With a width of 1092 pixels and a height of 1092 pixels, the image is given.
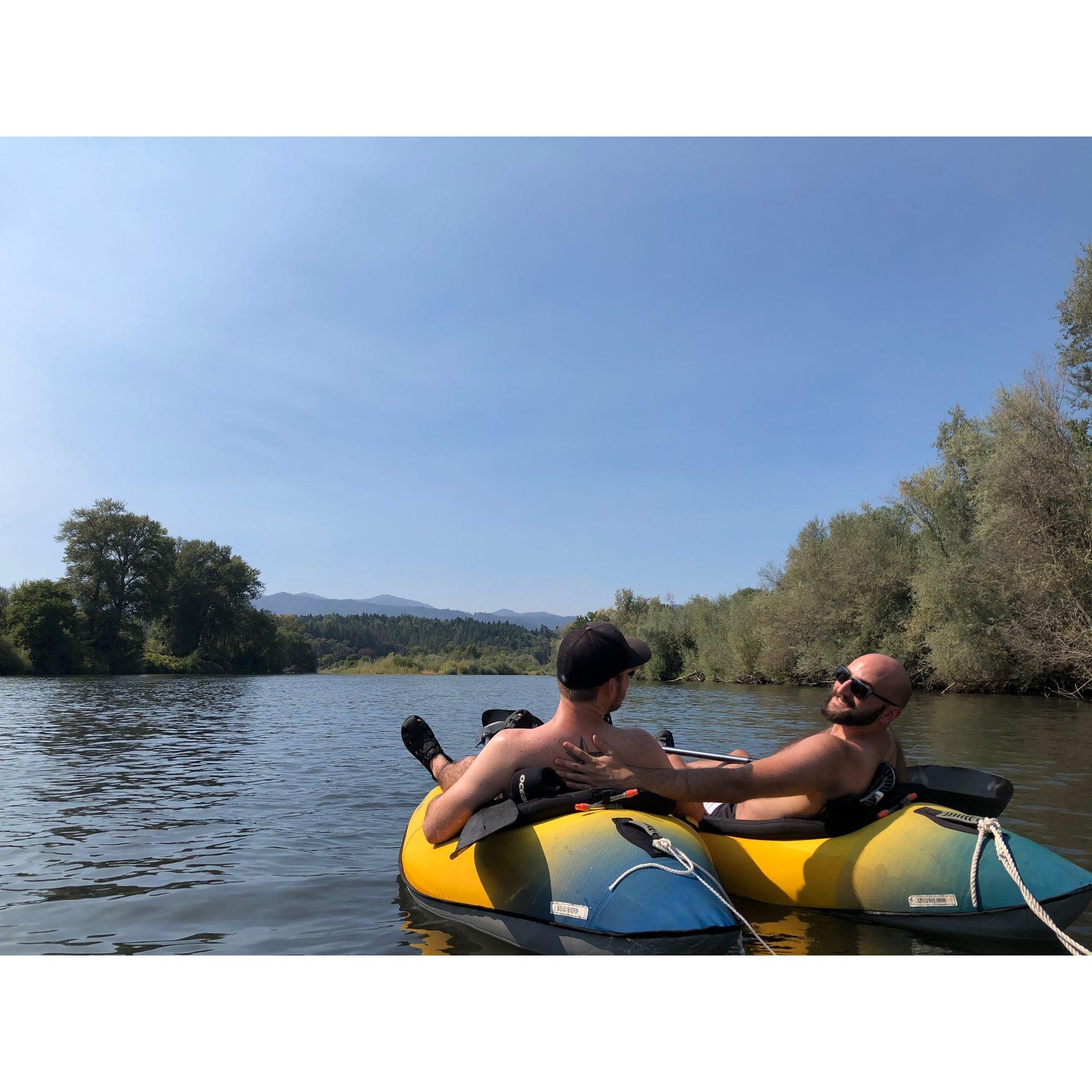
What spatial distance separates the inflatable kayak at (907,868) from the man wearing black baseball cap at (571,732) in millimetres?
1020

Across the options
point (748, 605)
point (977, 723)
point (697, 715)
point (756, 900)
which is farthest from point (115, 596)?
point (756, 900)

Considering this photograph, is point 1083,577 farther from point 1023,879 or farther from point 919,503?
point 1023,879

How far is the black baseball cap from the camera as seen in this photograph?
3.98m

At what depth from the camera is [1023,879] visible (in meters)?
3.97

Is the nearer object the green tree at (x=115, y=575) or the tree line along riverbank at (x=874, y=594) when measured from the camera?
the tree line along riverbank at (x=874, y=594)

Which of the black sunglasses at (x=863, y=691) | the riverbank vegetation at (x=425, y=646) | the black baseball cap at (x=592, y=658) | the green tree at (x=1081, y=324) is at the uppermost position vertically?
the green tree at (x=1081, y=324)

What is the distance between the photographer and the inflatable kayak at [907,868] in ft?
13.1

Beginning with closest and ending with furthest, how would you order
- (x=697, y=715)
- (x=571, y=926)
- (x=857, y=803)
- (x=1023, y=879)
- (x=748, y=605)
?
(x=571, y=926) → (x=1023, y=879) → (x=857, y=803) → (x=697, y=715) → (x=748, y=605)

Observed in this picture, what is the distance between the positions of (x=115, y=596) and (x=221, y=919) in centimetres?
5968

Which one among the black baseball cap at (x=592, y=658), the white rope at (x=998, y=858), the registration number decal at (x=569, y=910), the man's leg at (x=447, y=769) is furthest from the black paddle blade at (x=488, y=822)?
the white rope at (x=998, y=858)

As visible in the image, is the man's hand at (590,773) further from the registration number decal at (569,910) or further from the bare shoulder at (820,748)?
the bare shoulder at (820,748)

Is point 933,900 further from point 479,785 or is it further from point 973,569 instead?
point 973,569

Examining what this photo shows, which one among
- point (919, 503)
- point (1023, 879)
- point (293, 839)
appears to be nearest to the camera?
point (1023, 879)

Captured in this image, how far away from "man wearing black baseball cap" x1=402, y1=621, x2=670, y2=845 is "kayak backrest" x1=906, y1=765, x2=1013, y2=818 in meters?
2.00
